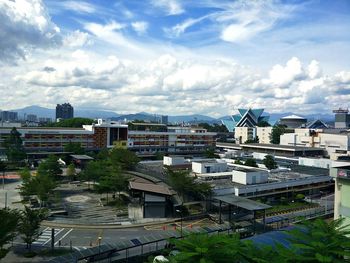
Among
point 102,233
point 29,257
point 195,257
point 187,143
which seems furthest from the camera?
point 187,143

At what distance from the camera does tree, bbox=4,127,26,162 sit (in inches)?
1987

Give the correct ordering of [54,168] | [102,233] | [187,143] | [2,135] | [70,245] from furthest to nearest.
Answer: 1. [187,143]
2. [2,135]
3. [54,168]
4. [102,233]
5. [70,245]

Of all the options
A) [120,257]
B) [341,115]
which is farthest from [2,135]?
[341,115]

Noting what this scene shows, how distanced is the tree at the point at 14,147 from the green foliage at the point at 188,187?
29.1 m

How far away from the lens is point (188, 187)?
3011 centimetres

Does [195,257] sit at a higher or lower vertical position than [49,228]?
higher

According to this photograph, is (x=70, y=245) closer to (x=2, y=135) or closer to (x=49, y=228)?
(x=49, y=228)

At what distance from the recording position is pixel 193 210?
30438 mm

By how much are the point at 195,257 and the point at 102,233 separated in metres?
16.9

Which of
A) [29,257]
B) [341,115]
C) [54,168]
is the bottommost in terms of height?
[29,257]

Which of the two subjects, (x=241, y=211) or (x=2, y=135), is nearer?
(x=241, y=211)

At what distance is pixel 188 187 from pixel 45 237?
11.7 meters

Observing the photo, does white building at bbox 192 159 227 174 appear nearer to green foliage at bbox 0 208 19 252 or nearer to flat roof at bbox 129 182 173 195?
flat roof at bbox 129 182 173 195

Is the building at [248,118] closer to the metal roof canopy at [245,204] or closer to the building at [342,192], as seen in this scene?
the metal roof canopy at [245,204]
